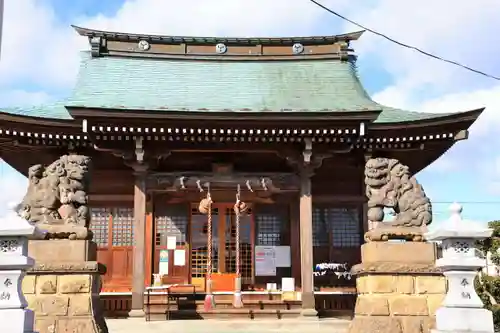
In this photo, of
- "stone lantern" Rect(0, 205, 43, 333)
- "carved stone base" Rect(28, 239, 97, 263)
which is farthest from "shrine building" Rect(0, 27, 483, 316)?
"stone lantern" Rect(0, 205, 43, 333)

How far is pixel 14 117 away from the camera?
1221 cm

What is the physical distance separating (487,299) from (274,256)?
626 cm

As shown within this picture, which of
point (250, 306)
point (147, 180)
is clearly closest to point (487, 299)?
point (250, 306)

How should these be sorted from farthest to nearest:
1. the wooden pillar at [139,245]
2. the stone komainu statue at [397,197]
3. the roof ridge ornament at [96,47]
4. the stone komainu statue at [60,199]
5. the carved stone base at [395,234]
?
the roof ridge ornament at [96,47], the wooden pillar at [139,245], the stone komainu statue at [397,197], the carved stone base at [395,234], the stone komainu statue at [60,199]

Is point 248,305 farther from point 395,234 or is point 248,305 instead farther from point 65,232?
point 65,232

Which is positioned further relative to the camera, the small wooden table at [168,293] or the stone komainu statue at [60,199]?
the small wooden table at [168,293]

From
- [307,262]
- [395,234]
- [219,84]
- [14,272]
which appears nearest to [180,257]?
[307,262]

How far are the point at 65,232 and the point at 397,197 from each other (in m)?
6.67

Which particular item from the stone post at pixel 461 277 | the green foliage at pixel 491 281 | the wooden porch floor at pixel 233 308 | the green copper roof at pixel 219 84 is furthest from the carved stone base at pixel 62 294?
the green foliage at pixel 491 281

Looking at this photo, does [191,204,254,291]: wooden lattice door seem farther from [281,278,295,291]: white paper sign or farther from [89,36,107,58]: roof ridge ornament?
[89,36,107,58]: roof ridge ornament

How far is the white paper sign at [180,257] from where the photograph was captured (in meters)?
15.1

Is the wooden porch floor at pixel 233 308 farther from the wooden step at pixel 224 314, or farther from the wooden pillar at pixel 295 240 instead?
the wooden pillar at pixel 295 240

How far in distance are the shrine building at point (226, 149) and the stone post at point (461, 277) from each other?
4.87m

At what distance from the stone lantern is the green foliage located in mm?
12436
